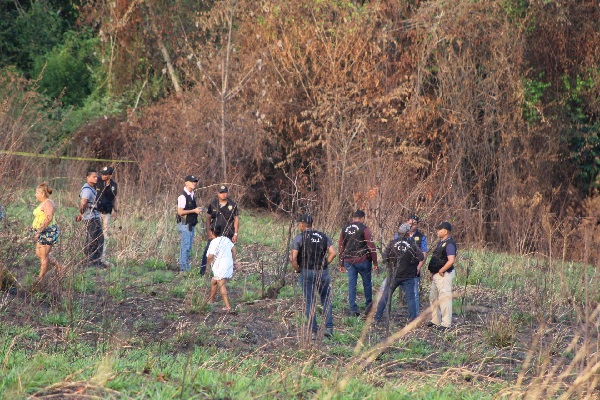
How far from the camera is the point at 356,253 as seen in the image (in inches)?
496

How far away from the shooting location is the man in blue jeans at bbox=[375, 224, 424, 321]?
11883mm

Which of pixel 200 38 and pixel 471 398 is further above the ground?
pixel 200 38

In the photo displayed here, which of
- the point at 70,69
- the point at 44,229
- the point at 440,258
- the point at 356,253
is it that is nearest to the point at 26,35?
the point at 70,69

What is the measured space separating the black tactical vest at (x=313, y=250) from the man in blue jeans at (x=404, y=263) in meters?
1.07

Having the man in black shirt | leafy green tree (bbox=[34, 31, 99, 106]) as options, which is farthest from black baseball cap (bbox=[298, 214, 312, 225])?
leafy green tree (bbox=[34, 31, 99, 106])

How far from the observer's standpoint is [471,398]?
7.81 meters

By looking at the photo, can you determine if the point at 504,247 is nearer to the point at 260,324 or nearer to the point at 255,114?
the point at 255,114

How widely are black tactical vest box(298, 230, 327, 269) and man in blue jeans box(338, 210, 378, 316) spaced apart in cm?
144

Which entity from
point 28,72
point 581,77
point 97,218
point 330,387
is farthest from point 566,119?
point 330,387

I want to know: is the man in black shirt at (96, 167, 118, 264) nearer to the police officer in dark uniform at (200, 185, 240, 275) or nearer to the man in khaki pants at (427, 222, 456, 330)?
the police officer in dark uniform at (200, 185, 240, 275)

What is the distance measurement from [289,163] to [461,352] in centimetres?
1531

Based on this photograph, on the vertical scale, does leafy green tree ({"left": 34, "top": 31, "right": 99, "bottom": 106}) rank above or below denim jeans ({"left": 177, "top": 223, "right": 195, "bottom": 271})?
above

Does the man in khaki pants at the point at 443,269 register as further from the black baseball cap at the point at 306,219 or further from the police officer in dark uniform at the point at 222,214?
the police officer in dark uniform at the point at 222,214

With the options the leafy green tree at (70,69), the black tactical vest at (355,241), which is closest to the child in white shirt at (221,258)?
the black tactical vest at (355,241)
